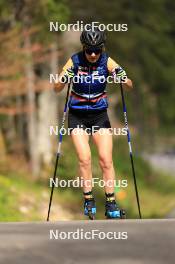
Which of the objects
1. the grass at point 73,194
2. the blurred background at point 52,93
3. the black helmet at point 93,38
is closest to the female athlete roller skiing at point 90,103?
the black helmet at point 93,38

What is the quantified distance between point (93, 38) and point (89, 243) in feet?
11.4

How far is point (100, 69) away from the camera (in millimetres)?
10320

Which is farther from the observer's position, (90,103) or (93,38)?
(90,103)

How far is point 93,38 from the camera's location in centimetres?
1019

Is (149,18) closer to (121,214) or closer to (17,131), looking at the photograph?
(17,131)

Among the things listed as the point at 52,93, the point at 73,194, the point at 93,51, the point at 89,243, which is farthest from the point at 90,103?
the point at 52,93

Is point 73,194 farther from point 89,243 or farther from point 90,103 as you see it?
point 89,243

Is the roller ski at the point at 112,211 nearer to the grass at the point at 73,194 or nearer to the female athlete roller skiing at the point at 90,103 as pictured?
the female athlete roller skiing at the point at 90,103

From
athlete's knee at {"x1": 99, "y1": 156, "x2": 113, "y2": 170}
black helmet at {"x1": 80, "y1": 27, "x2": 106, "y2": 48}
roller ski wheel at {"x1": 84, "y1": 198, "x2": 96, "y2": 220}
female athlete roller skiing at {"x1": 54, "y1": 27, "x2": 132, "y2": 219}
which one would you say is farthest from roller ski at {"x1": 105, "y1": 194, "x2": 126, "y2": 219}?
black helmet at {"x1": 80, "y1": 27, "x2": 106, "y2": 48}

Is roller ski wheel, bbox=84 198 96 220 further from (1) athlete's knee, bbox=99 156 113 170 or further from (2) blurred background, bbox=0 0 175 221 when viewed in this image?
(2) blurred background, bbox=0 0 175 221

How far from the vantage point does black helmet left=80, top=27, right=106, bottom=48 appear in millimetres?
10180

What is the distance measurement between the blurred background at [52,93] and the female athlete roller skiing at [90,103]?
2.02 m

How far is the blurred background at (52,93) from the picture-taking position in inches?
898

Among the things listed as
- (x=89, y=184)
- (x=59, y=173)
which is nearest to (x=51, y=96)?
(x=59, y=173)
